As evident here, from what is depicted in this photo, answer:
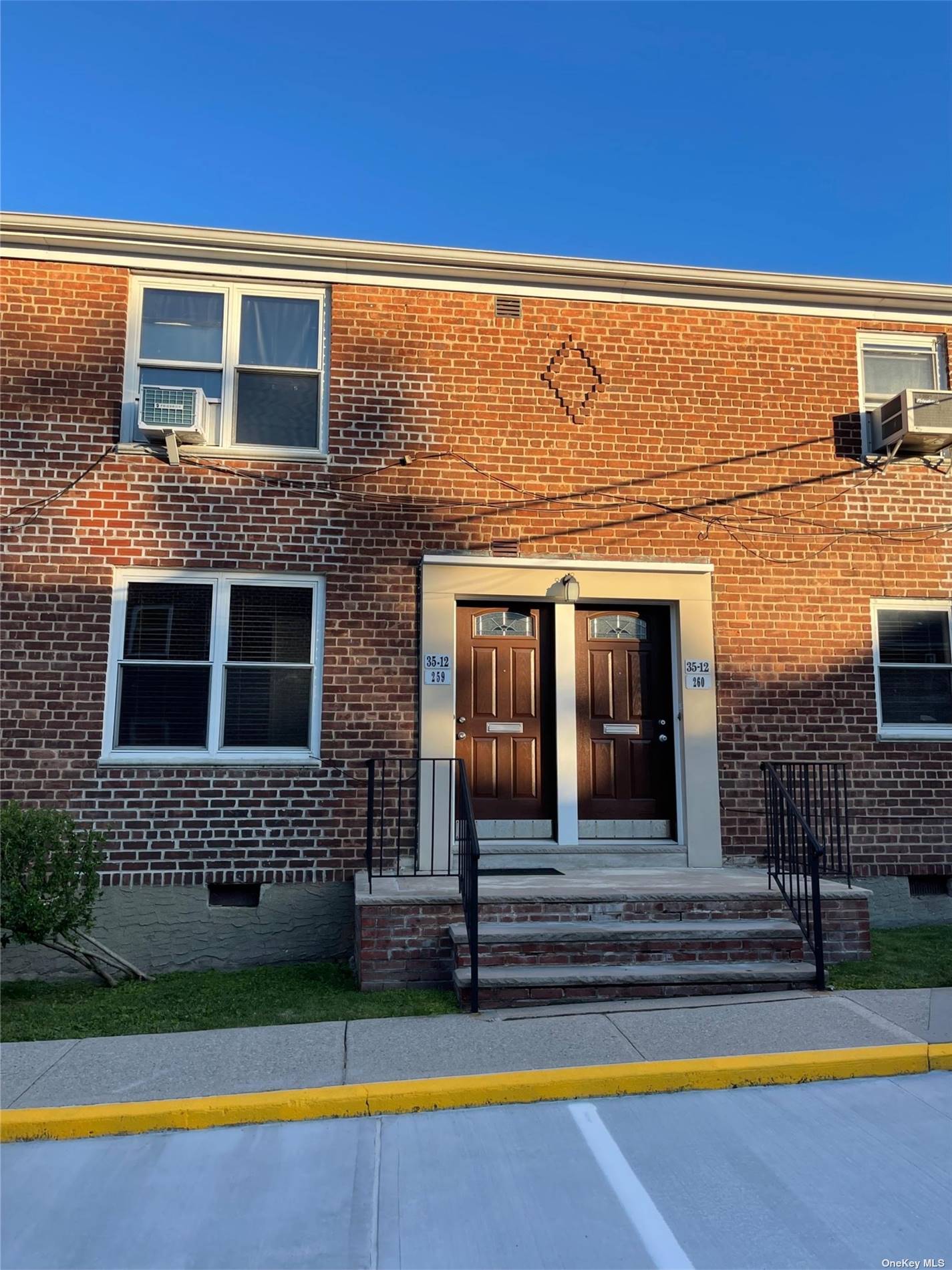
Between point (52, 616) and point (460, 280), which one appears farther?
point (460, 280)

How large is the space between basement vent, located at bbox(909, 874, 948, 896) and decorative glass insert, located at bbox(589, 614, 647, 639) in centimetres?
314

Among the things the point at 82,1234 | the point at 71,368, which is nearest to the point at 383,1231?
the point at 82,1234

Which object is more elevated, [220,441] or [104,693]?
[220,441]

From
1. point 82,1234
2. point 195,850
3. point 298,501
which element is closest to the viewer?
point 82,1234

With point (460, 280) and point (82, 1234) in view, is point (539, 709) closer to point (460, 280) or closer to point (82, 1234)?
point (460, 280)

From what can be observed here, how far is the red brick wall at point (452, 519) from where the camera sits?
7.19m

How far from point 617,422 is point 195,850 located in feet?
16.4

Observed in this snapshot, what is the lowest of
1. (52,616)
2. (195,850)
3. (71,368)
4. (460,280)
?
(195,850)

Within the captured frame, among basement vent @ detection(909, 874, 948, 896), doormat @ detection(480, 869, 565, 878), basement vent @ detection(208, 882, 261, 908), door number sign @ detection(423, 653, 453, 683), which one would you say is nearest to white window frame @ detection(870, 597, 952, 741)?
basement vent @ detection(909, 874, 948, 896)

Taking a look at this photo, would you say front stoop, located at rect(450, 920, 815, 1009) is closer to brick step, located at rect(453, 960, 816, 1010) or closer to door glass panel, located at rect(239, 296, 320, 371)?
brick step, located at rect(453, 960, 816, 1010)

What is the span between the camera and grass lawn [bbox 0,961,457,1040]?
5426 millimetres

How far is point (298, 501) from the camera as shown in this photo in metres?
7.64

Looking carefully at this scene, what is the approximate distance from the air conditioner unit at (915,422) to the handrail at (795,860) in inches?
125

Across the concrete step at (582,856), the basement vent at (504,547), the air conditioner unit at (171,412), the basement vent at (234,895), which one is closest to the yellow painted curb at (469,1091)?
the concrete step at (582,856)
